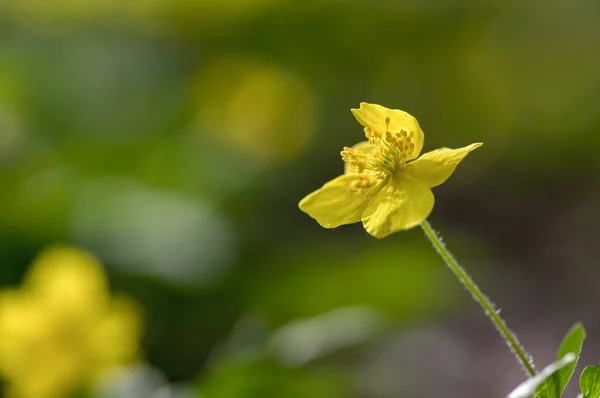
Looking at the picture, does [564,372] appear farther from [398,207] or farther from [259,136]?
[259,136]

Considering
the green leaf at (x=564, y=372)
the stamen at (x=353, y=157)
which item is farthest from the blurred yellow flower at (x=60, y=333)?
the green leaf at (x=564, y=372)

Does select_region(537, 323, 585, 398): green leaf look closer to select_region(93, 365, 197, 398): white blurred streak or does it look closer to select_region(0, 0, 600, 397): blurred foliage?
select_region(93, 365, 197, 398): white blurred streak

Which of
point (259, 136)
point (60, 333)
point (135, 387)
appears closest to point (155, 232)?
point (60, 333)

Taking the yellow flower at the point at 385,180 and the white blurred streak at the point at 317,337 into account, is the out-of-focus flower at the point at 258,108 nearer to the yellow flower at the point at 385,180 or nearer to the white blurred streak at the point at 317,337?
the white blurred streak at the point at 317,337

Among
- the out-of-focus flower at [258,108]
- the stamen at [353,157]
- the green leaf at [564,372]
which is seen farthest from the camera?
the out-of-focus flower at [258,108]

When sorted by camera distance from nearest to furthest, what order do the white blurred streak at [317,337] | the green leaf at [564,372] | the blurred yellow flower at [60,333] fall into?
the green leaf at [564,372] → the white blurred streak at [317,337] → the blurred yellow flower at [60,333]

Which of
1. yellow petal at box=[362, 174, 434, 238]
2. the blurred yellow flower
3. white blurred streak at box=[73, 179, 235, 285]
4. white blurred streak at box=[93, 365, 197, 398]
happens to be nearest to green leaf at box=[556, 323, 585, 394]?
yellow petal at box=[362, 174, 434, 238]
